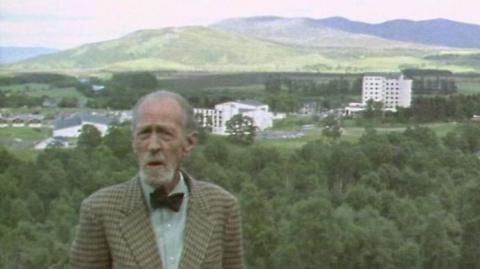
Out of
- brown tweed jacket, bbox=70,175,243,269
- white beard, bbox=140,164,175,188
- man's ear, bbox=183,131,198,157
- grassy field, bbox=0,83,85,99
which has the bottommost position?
grassy field, bbox=0,83,85,99

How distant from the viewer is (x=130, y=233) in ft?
3.90

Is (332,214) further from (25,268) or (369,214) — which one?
(25,268)

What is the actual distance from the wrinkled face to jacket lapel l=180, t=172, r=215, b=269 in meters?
0.06

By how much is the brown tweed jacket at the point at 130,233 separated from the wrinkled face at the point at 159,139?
1.9 inches

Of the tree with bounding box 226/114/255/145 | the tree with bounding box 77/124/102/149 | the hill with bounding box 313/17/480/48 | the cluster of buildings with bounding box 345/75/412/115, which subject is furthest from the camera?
the hill with bounding box 313/17/480/48

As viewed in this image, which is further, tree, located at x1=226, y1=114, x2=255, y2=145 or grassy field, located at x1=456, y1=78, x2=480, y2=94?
grassy field, located at x1=456, y1=78, x2=480, y2=94

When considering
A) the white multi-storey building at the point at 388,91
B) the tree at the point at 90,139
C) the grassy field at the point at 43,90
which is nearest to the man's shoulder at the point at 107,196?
the tree at the point at 90,139

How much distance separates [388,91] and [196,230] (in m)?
25.1

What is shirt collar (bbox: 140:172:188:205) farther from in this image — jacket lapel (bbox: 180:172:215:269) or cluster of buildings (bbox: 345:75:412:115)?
cluster of buildings (bbox: 345:75:412:115)

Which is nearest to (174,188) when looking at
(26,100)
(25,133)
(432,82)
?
(25,133)

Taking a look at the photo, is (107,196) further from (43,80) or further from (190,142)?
(43,80)

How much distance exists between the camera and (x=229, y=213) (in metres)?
1.26

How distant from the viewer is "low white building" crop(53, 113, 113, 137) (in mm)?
18703

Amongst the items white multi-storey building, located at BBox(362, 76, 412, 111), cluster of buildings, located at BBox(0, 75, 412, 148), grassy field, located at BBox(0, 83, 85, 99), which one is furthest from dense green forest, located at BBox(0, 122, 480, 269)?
grassy field, located at BBox(0, 83, 85, 99)
